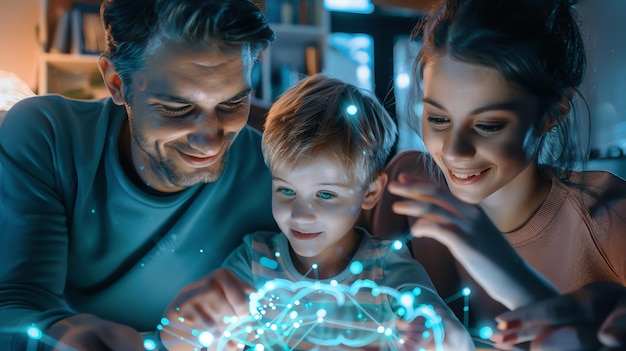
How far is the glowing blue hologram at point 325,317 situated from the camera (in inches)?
32.7

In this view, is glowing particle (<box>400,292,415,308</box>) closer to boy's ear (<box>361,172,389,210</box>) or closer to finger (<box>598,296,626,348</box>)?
boy's ear (<box>361,172,389,210</box>)

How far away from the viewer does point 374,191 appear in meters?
0.84

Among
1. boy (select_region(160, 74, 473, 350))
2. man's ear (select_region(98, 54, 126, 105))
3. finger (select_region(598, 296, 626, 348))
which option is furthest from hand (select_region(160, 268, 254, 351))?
finger (select_region(598, 296, 626, 348))

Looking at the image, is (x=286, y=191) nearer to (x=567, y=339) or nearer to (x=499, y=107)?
(x=499, y=107)

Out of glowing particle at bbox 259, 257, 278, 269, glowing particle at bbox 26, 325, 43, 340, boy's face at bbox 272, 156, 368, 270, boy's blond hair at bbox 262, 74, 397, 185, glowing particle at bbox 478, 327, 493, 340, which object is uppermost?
boy's blond hair at bbox 262, 74, 397, 185

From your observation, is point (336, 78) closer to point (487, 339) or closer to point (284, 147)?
point (284, 147)

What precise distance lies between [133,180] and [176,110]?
0.61ft

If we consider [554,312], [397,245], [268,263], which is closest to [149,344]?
[268,263]

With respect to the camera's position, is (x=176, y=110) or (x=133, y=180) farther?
(x=133, y=180)

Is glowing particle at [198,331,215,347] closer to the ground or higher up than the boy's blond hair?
closer to the ground

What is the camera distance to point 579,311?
0.83 m

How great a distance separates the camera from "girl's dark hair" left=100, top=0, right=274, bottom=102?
79cm

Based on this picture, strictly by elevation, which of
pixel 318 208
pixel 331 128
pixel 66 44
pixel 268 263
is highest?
pixel 66 44

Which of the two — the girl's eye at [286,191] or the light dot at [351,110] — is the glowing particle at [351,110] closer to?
the light dot at [351,110]
